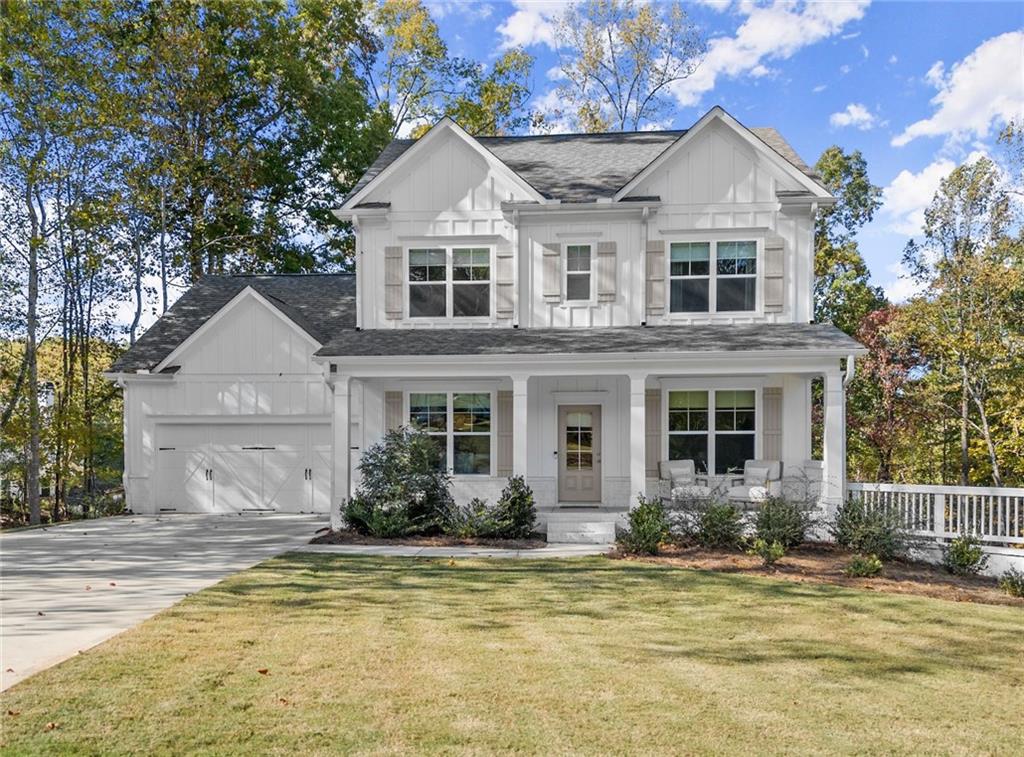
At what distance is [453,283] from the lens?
14.4m

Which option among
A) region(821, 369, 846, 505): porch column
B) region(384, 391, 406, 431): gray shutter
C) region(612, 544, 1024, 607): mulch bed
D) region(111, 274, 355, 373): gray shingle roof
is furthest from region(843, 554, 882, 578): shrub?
region(111, 274, 355, 373): gray shingle roof

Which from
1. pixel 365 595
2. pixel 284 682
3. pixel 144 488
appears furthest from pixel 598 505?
pixel 144 488

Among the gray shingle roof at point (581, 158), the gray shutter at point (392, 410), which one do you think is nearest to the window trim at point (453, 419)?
the gray shutter at point (392, 410)

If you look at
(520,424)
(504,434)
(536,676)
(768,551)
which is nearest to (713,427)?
(520,424)

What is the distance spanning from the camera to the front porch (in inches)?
502

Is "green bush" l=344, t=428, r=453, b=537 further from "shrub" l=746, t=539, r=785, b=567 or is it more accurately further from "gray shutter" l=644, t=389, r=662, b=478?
"shrub" l=746, t=539, r=785, b=567

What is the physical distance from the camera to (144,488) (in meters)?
16.3

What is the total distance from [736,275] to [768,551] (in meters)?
6.24

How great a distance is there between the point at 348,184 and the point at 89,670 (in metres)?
22.8

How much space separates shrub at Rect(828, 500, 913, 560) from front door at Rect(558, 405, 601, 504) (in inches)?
188

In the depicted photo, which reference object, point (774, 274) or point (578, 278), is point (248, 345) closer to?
point (578, 278)

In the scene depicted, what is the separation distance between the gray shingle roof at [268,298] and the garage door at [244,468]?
7.00 feet

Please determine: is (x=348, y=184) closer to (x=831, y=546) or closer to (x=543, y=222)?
(x=543, y=222)

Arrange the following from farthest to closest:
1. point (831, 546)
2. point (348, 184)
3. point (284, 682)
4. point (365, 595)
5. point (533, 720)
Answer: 1. point (348, 184)
2. point (831, 546)
3. point (365, 595)
4. point (284, 682)
5. point (533, 720)
